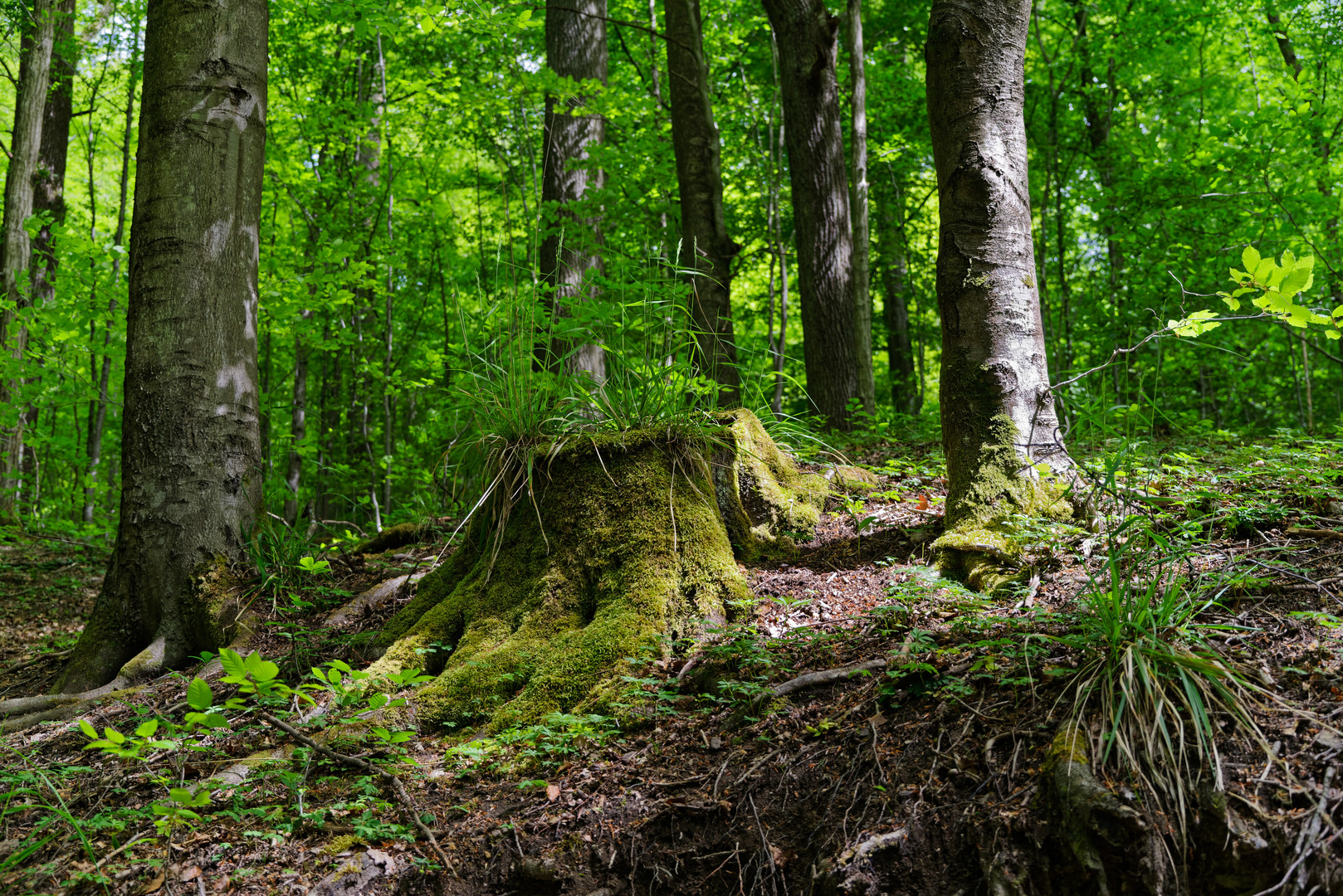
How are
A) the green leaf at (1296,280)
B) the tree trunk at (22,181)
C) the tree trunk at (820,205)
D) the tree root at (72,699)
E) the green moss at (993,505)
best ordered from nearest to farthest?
the green leaf at (1296,280) → the green moss at (993,505) → the tree root at (72,699) → the tree trunk at (820,205) → the tree trunk at (22,181)

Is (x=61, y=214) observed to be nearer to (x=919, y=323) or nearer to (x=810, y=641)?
(x=810, y=641)

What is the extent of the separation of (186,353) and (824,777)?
3590mm

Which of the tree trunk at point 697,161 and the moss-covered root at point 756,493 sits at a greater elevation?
the tree trunk at point 697,161

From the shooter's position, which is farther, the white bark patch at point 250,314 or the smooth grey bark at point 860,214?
the smooth grey bark at point 860,214

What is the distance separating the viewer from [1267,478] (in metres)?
3.03

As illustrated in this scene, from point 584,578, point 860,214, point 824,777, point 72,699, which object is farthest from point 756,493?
point 860,214

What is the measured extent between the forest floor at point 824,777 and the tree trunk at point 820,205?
4512 millimetres

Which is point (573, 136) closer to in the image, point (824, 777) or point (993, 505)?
point (993, 505)

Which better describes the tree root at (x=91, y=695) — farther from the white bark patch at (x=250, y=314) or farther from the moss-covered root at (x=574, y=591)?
the white bark patch at (x=250, y=314)

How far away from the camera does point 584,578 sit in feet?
9.91

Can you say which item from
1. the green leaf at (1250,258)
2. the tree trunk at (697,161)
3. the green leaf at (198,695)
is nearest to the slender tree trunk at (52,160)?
the tree trunk at (697,161)

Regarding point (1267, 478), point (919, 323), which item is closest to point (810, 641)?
point (1267, 478)

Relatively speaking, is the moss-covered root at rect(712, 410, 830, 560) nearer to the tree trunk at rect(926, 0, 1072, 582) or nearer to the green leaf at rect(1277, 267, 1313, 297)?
the tree trunk at rect(926, 0, 1072, 582)

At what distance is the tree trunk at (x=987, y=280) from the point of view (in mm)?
2986
